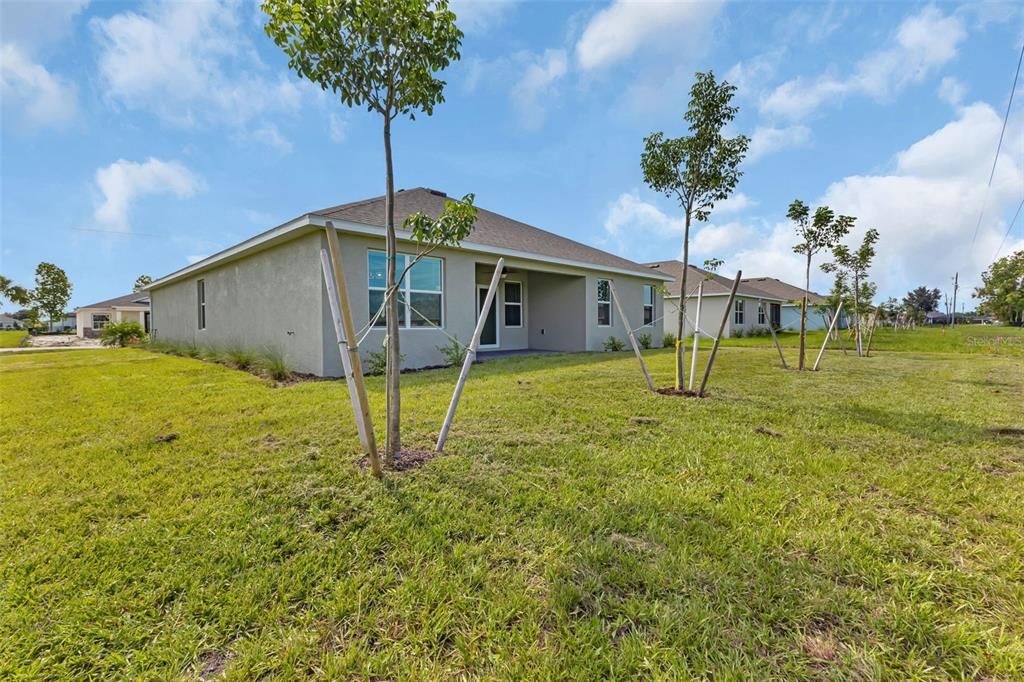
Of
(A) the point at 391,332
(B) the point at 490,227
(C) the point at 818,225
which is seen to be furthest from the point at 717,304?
(A) the point at 391,332

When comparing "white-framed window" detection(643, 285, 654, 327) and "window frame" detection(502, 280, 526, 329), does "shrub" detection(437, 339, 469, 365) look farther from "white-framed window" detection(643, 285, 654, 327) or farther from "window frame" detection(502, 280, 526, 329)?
"white-framed window" detection(643, 285, 654, 327)

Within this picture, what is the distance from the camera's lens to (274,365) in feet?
25.9

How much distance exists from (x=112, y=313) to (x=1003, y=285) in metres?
84.8

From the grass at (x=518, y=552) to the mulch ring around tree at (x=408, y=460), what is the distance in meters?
0.12

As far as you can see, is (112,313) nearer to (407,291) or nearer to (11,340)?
(11,340)

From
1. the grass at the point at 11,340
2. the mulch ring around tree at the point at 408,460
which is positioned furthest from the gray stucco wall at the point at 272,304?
the grass at the point at 11,340

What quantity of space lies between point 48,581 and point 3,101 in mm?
8715

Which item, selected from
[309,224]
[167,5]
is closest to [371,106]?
[309,224]

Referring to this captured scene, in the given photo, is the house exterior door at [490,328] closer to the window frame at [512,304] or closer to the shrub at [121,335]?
the window frame at [512,304]

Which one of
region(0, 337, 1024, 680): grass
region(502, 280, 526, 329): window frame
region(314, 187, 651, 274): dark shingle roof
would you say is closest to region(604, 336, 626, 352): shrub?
region(314, 187, 651, 274): dark shingle roof

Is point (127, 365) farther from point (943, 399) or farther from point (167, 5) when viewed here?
point (943, 399)

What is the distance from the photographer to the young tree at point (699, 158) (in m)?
5.89

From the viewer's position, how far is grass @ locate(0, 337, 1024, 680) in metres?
1.56

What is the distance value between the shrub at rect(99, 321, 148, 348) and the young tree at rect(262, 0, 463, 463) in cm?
2154
